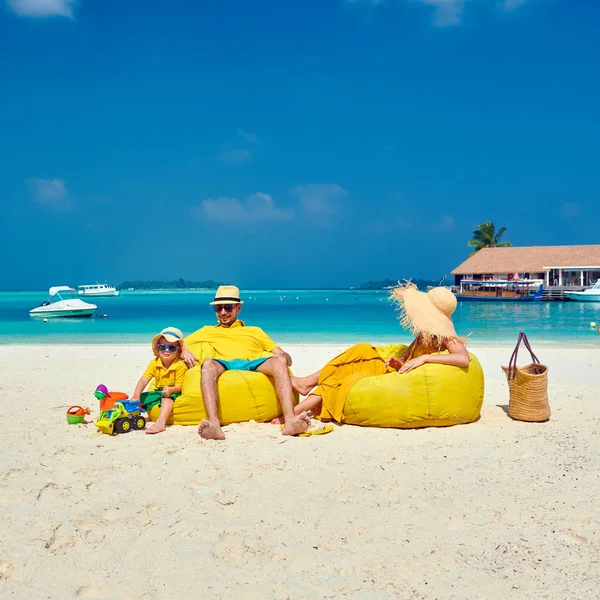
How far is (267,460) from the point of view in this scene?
4098 millimetres

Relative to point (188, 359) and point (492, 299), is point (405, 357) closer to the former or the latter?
point (188, 359)

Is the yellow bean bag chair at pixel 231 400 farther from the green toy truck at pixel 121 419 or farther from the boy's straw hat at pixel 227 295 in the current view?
the boy's straw hat at pixel 227 295

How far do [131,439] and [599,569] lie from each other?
11.4 feet

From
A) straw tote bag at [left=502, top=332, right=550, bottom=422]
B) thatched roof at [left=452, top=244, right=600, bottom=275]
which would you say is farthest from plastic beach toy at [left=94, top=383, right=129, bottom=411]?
thatched roof at [left=452, top=244, right=600, bottom=275]

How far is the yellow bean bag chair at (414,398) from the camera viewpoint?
4.90 m

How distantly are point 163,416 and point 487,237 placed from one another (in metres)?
62.4

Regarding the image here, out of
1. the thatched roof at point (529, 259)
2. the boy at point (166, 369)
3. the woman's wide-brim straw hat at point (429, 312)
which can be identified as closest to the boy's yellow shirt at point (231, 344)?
the boy at point (166, 369)

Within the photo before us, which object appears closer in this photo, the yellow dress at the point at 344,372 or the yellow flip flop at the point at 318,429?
the yellow flip flop at the point at 318,429

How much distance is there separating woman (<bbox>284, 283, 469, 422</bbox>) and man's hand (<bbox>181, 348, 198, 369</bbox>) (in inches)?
37.8

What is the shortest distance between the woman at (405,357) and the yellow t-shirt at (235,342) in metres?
0.50

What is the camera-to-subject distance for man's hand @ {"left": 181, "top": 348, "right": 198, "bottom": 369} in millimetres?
5301

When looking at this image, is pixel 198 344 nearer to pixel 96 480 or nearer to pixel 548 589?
pixel 96 480

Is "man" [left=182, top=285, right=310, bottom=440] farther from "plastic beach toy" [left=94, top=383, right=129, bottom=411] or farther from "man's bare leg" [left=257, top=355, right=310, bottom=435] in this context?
"plastic beach toy" [left=94, top=383, right=129, bottom=411]

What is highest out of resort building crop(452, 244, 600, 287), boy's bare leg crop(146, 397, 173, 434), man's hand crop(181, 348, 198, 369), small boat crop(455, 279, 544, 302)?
resort building crop(452, 244, 600, 287)
